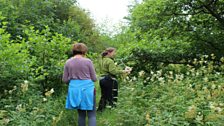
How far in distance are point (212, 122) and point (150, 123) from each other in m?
0.85

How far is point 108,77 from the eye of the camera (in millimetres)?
7000

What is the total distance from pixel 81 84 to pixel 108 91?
6.14ft

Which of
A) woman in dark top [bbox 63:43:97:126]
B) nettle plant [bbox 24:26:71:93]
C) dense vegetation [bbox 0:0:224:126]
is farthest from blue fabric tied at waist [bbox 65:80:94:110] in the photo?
nettle plant [bbox 24:26:71:93]

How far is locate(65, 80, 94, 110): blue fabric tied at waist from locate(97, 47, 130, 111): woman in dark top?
1.61 meters

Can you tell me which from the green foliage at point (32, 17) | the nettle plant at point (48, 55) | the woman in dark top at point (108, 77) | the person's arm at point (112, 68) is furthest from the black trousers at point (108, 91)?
the green foliage at point (32, 17)

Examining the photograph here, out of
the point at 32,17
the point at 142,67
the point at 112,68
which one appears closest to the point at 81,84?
the point at 112,68

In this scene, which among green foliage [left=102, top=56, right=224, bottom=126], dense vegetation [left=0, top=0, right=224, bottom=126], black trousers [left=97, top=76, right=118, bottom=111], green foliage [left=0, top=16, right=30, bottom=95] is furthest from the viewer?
black trousers [left=97, top=76, right=118, bottom=111]

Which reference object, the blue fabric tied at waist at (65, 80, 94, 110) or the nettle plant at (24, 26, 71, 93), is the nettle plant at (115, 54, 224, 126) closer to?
the blue fabric tied at waist at (65, 80, 94, 110)

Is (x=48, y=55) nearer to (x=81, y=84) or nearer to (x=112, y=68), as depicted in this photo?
(x=112, y=68)

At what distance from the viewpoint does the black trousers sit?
702 cm

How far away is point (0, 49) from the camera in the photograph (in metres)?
5.75

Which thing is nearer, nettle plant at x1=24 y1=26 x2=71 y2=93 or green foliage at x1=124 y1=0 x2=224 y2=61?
nettle plant at x1=24 y1=26 x2=71 y2=93

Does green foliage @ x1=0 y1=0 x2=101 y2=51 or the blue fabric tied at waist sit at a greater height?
green foliage @ x1=0 y1=0 x2=101 y2=51

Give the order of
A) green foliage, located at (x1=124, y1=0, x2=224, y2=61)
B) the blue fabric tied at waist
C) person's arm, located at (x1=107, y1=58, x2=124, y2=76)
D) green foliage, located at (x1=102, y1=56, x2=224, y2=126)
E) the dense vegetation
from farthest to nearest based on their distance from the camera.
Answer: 1. green foliage, located at (x1=124, y1=0, x2=224, y2=61)
2. person's arm, located at (x1=107, y1=58, x2=124, y2=76)
3. the dense vegetation
4. the blue fabric tied at waist
5. green foliage, located at (x1=102, y1=56, x2=224, y2=126)
